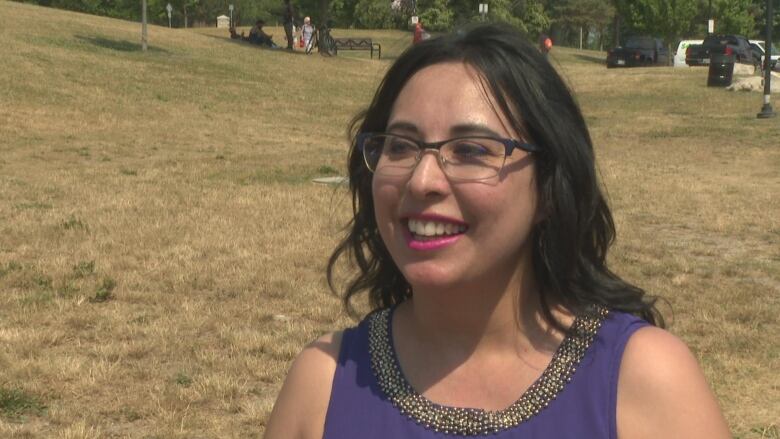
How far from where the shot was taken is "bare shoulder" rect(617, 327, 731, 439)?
178 cm

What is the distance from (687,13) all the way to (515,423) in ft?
193

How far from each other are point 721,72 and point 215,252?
25.7m

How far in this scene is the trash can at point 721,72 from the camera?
31109mm

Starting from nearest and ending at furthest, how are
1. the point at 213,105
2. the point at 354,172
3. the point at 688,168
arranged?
the point at 354,172, the point at 688,168, the point at 213,105

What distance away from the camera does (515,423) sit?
6.07 feet

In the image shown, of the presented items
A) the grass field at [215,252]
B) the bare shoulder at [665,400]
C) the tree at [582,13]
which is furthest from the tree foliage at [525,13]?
the bare shoulder at [665,400]

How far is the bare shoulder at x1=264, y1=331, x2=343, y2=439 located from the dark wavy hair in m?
0.45

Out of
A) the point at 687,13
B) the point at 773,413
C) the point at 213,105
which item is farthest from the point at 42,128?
the point at 687,13

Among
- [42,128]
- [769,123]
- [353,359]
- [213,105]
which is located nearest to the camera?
[353,359]

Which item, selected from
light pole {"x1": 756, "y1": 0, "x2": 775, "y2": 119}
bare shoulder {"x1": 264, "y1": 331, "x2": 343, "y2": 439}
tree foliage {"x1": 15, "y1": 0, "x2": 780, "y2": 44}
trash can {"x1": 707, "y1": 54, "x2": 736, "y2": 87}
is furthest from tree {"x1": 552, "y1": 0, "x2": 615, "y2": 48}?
bare shoulder {"x1": 264, "y1": 331, "x2": 343, "y2": 439}

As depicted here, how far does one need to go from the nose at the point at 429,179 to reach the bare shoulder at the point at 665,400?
0.45 meters

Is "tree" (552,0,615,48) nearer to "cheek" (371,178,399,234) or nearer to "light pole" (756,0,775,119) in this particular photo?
"light pole" (756,0,775,119)

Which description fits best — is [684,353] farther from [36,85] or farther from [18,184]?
[36,85]

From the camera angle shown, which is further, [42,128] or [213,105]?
[213,105]
